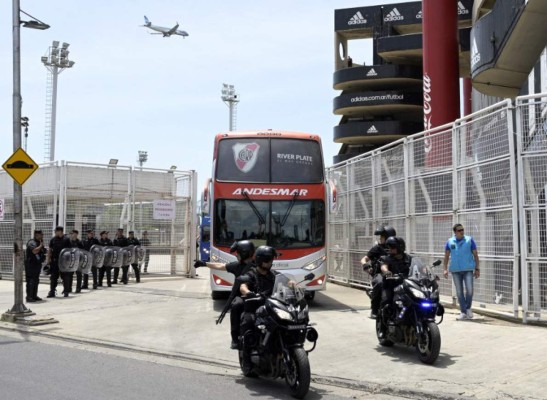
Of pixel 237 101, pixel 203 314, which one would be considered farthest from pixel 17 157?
pixel 237 101

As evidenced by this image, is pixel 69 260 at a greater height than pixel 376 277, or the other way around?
pixel 376 277

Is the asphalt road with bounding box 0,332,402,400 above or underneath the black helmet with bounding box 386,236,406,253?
underneath

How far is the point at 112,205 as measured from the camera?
2238 centimetres

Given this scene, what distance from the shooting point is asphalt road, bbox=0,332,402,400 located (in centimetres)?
645

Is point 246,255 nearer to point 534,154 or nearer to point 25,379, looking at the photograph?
point 25,379

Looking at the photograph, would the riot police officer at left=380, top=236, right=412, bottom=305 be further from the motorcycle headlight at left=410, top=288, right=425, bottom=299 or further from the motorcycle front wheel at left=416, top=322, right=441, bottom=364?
the motorcycle front wheel at left=416, top=322, right=441, bottom=364

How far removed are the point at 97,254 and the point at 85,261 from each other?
931 millimetres

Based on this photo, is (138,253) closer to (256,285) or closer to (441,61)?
(256,285)

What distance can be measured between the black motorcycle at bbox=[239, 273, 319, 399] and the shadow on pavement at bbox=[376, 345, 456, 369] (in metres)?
1.95

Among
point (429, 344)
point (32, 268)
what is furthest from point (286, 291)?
point (32, 268)

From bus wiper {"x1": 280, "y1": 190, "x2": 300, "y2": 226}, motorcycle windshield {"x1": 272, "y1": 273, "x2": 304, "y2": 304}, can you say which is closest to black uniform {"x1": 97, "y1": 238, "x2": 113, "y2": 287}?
bus wiper {"x1": 280, "y1": 190, "x2": 300, "y2": 226}

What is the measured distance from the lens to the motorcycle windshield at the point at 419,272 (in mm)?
7980

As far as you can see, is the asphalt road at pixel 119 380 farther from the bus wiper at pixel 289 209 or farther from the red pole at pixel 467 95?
the red pole at pixel 467 95

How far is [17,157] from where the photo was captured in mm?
12008
